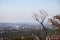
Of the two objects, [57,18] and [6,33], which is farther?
[6,33]

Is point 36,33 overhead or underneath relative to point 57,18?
underneath

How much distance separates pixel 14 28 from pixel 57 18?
2156 millimetres

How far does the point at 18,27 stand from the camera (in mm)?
6031

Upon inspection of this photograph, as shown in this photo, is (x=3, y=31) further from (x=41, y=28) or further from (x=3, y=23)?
(x=41, y=28)

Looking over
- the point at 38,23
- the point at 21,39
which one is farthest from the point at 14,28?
the point at 21,39

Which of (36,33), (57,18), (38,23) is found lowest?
(36,33)

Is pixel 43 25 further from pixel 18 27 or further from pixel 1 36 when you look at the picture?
pixel 1 36

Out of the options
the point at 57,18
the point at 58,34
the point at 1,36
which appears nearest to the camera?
the point at 57,18

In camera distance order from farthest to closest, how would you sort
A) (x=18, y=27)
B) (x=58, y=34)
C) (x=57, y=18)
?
(x=18, y=27), (x=58, y=34), (x=57, y=18)

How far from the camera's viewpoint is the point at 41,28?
19.3 feet

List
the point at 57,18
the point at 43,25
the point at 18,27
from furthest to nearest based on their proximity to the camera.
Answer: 1. the point at 18,27
2. the point at 43,25
3. the point at 57,18

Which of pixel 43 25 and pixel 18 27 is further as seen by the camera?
pixel 18 27

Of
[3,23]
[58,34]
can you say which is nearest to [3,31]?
[3,23]

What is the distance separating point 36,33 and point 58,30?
135 cm
